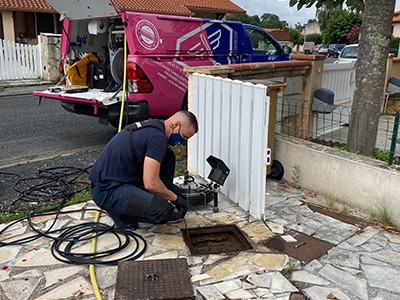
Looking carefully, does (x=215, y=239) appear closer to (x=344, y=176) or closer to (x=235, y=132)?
(x=235, y=132)

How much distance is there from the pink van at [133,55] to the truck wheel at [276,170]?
208cm

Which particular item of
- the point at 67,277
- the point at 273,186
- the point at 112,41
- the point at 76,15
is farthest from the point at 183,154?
the point at 67,277

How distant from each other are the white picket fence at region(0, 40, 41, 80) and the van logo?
8769 mm

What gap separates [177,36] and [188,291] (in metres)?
4.53

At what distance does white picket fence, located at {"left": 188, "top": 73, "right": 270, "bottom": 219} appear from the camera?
371 cm

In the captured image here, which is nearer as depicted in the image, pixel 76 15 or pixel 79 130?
pixel 76 15

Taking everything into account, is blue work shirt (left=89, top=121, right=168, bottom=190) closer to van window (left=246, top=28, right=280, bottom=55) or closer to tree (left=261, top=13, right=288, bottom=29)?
van window (left=246, top=28, right=280, bottom=55)

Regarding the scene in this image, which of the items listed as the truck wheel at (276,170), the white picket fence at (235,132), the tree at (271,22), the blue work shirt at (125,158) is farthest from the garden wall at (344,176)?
the tree at (271,22)

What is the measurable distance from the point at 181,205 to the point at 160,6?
19.3 metres

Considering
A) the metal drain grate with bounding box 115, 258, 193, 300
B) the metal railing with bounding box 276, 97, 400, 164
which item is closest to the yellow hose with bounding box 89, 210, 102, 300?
the metal drain grate with bounding box 115, 258, 193, 300

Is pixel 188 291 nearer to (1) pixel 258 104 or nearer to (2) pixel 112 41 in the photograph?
(1) pixel 258 104

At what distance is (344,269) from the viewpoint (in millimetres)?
3098

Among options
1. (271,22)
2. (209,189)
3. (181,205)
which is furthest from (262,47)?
(271,22)

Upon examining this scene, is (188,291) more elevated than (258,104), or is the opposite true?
(258,104)
